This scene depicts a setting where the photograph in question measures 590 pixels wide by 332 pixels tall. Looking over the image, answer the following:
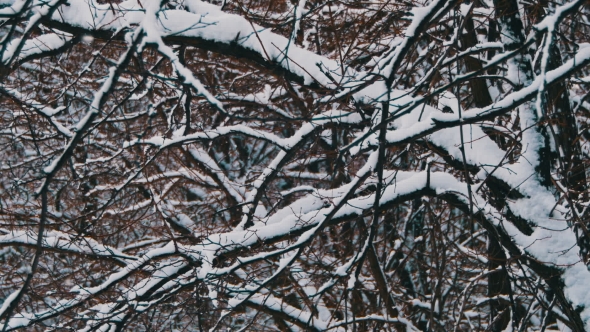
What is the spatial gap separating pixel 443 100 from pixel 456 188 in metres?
0.96

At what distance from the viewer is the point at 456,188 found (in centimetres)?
365

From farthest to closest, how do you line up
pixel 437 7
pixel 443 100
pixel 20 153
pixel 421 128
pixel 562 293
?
pixel 20 153 < pixel 443 100 < pixel 562 293 < pixel 421 128 < pixel 437 7

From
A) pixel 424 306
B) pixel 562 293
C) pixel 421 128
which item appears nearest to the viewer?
pixel 421 128

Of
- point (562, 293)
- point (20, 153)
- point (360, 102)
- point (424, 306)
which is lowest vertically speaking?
point (562, 293)

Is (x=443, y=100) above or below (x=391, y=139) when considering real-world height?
above

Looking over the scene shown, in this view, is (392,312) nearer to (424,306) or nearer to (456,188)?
(424,306)

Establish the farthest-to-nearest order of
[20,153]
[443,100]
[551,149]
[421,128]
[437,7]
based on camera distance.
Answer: [20,153] → [443,100] → [551,149] → [421,128] → [437,7]

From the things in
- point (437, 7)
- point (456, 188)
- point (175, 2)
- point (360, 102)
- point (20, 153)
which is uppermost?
point (20, 153)

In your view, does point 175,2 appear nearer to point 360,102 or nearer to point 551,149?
point 360,102

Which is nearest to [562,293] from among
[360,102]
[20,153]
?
[360,102]

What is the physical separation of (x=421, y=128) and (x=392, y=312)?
9.43ft

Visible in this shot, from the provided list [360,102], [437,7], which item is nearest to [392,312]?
[360,102]

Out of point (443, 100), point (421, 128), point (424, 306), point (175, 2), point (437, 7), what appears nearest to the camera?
point (437, 7)

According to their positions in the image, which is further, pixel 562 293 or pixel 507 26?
pixel 507 26
